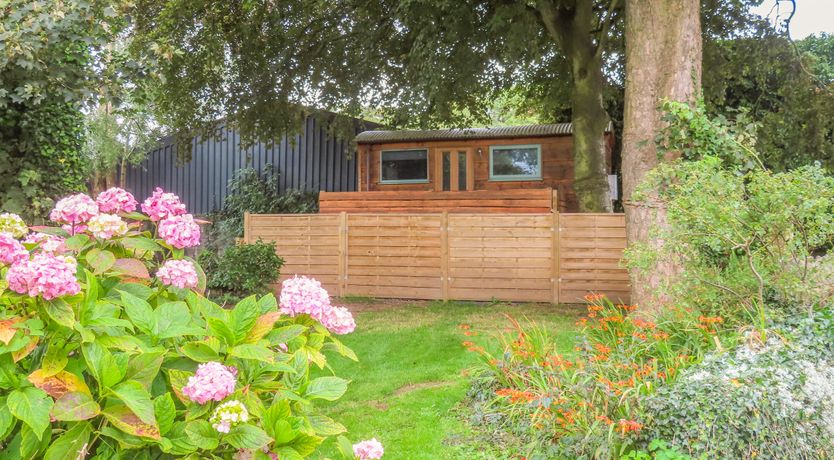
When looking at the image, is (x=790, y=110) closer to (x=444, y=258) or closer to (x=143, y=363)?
(x=444, y=258)

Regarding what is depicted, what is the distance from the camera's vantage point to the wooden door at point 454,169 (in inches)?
587

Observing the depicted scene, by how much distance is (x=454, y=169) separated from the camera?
15.0 metres

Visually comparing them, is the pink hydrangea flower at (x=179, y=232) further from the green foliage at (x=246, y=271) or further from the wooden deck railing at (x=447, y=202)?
the wooden deck railing at (x=447, y=202)

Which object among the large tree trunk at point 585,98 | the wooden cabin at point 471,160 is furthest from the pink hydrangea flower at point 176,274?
the wooden cabin at point 471,160

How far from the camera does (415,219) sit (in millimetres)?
Answer: 11156

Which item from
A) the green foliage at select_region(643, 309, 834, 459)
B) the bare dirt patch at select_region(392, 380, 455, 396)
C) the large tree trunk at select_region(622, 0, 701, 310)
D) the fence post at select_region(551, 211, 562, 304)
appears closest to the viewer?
the green foliage at select_region(643, 309, 834, 459)

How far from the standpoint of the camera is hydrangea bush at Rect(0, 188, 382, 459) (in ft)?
5.03

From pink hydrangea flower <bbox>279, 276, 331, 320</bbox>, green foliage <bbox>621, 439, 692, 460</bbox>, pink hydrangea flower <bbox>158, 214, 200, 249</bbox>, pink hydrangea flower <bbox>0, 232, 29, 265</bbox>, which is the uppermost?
pink hydrangea flower <bbox>158, 214, 200, 249</bbox>

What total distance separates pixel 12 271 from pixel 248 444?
75 cm

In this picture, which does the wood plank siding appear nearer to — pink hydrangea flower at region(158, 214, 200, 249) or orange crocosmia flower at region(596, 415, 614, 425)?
orange crocosmia flower at region(596, 415, 614, 425)

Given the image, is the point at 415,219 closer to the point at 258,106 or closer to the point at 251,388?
the point at 258,106

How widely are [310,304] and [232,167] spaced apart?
17.6 metres

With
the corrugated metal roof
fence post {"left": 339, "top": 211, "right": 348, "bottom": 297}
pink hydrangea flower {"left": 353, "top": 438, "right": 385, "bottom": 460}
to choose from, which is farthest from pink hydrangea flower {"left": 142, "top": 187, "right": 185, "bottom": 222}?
the corrugated metal roof

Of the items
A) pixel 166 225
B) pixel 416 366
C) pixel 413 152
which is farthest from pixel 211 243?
pixel 166 225
